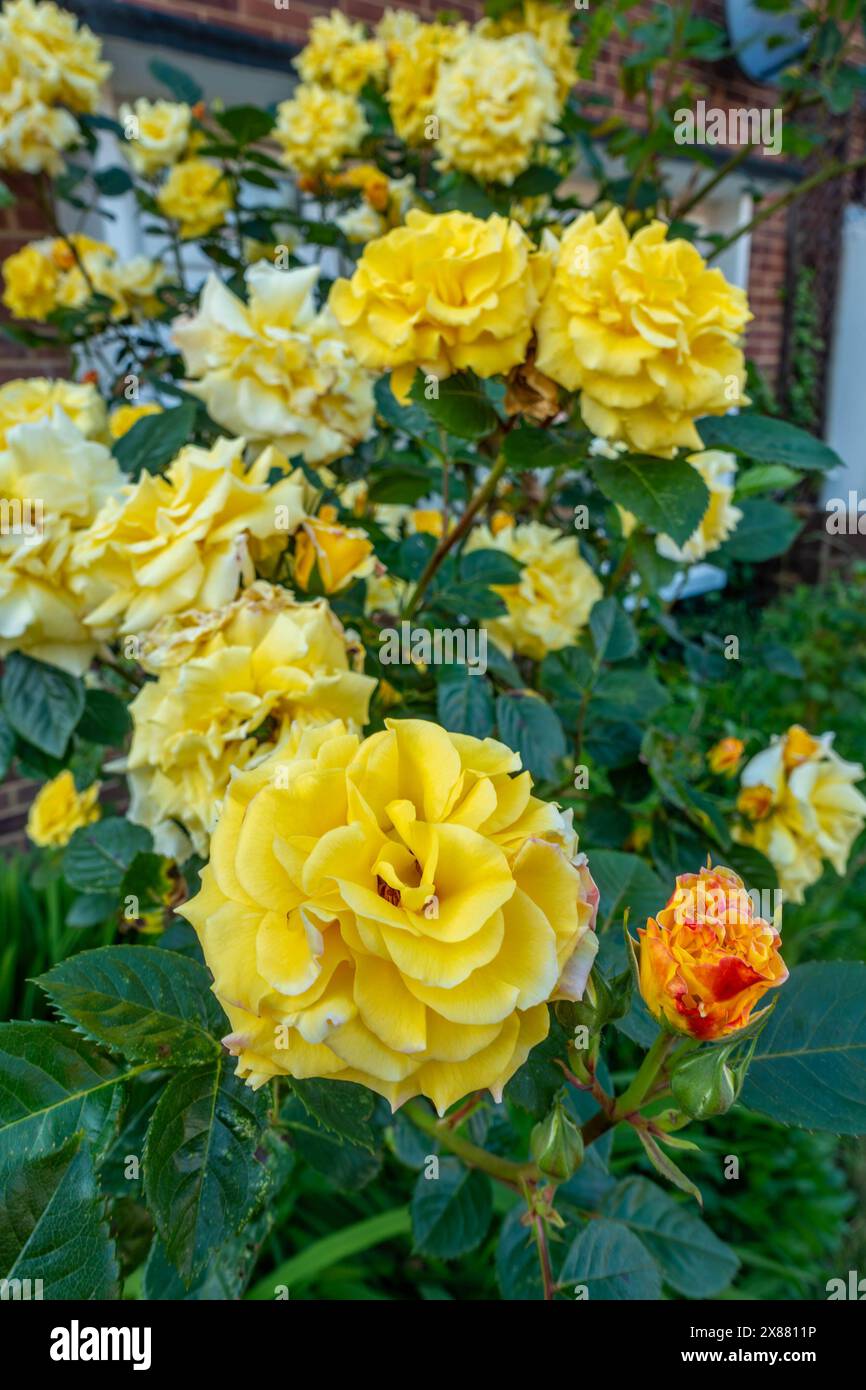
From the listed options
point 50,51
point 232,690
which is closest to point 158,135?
point 50,51

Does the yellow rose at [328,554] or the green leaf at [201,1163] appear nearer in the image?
the green leaf at [201,1163]

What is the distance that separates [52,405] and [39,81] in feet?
3.27

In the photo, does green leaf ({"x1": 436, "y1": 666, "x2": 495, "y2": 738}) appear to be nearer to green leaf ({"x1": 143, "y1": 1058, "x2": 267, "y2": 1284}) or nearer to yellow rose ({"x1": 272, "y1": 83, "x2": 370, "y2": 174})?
green leaf ({"x1": 143, "y1": 1058, "x2": 267, "y2": 1284})

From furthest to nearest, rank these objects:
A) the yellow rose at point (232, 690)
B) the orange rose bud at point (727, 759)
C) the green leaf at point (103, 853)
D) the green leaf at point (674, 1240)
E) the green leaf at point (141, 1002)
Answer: the orange rose bud at point (727, 759)
the green leaf at point (674, 1240)
the green leaf at point (103, 853)
the yellow rose at point (232, 690)
the green leaf at point (141, 1002)

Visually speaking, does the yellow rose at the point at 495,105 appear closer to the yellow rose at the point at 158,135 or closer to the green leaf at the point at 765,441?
the yellow rose at the point at 158,135

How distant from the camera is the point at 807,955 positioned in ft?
7.34

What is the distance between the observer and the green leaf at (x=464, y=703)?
2.83 feet

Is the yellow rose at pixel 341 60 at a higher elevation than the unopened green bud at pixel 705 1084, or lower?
higher

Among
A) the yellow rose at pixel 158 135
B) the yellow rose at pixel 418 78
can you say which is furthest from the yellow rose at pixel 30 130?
the yellow rose at pixel 418 78

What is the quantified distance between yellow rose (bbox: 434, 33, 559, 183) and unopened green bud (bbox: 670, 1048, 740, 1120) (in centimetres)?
138

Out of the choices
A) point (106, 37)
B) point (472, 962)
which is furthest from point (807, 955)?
point (106, 37)

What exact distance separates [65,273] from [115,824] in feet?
4.89

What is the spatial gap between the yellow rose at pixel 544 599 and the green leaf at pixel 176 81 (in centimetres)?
133

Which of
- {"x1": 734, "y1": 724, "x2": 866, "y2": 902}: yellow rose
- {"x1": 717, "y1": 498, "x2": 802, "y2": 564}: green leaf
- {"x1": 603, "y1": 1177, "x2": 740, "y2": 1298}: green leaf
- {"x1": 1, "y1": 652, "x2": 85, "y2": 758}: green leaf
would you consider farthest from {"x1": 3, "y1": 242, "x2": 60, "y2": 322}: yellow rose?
{"x1": 603, "y1": 1177, "x2": 740, "y2": 1298}: green leaf
